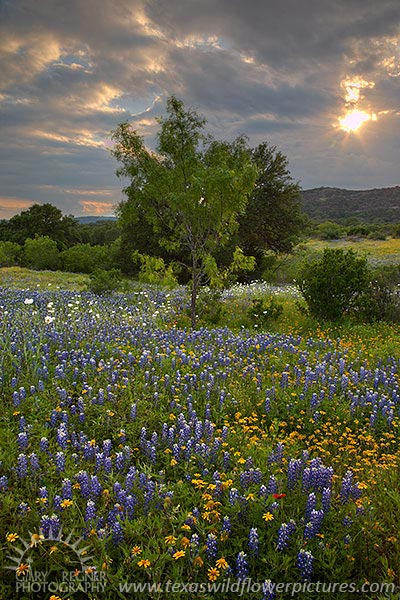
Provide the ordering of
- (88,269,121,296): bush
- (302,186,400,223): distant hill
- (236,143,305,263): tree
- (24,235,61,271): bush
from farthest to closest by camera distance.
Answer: (302,186,400,223): distant hill → (24,235,61,271): bush → (236,143,305,263): tree → (88,269,121,296): bush

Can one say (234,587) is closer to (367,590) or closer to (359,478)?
(367,590)

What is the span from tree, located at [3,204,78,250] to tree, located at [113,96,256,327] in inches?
2072

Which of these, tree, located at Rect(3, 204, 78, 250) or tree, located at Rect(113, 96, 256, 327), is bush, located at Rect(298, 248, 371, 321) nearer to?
tree, located at Rect(113, 96, 256, 327)

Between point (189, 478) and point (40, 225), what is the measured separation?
6501cm

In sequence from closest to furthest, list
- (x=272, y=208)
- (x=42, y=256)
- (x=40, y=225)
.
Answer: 1. (x=272, y=208)
2. (x=42, y=256)
3. (x=40, y=225)

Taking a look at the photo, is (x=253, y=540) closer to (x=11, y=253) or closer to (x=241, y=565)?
(x=241, y=565)

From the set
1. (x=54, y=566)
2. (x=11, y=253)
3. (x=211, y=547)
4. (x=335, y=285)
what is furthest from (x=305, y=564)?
(x=11, y=253)

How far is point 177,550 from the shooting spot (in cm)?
317

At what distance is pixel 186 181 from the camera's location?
40.9 feet

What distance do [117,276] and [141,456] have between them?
51.2 feet

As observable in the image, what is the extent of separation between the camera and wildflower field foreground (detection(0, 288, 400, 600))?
307 cm

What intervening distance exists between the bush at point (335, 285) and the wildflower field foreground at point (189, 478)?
5.88 meters

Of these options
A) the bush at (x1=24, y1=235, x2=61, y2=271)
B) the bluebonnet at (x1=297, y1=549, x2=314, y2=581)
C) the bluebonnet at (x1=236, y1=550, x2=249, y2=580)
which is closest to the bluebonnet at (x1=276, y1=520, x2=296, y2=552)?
the bluebonnet at (x1=297, y1=549, x2=314, y2=581)

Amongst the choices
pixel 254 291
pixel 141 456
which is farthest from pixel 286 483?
pixel 254 291
